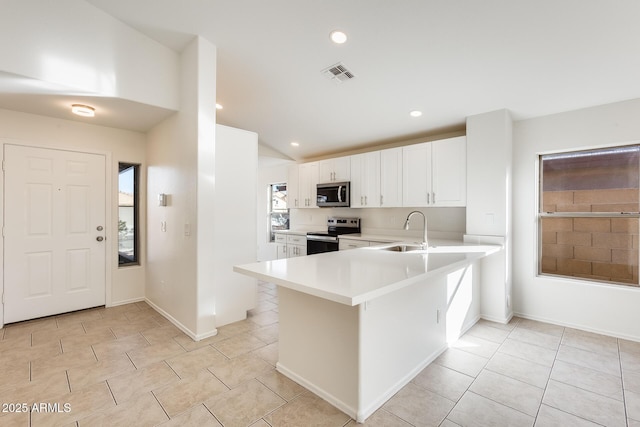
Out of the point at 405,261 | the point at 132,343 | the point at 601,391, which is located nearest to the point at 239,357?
the point at 132,343

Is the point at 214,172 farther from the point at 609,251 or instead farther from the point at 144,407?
the point at 609,251

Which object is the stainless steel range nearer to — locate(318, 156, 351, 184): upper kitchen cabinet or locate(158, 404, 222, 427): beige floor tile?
locate(318, 156, 351, 184): upper kitchen cabinet

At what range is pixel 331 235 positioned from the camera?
4898 mm

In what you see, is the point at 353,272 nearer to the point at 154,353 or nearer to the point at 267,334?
the point at 267,334

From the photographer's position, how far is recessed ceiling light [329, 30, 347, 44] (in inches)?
102

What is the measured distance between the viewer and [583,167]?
3260 millimetres

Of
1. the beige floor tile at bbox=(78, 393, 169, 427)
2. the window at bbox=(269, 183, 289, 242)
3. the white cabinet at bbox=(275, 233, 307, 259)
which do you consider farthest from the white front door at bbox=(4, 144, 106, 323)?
the window at bbox=(269, 183, 289, 242)

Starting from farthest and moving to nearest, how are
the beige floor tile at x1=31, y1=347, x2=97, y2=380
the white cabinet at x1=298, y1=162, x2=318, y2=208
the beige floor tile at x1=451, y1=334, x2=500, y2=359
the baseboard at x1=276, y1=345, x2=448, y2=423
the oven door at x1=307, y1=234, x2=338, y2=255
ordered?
the white cabinet at x1=298, y1=162, x2=318, y2=208 → the oven door at x1=307, y1=234, x2=338, y2=255 → the beige floor tile at x1=451, y1=334, x2=500, y2=359 → the beige floor tile at x1=31, y1=347, x2=97, y2=380 → the baseboard at x1=276, y1=345, x2=448, y2=423

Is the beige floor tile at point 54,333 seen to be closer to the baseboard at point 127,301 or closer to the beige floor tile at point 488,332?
the baseboard at point 127,301

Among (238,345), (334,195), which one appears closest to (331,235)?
(334,195)

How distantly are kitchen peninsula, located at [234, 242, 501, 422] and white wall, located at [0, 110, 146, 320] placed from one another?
2832 mm

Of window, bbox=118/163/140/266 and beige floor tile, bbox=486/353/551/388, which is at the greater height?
window, bbox=118/163/140/266

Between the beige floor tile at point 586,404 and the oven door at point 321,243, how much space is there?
123 inches

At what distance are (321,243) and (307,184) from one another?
4.25ft
